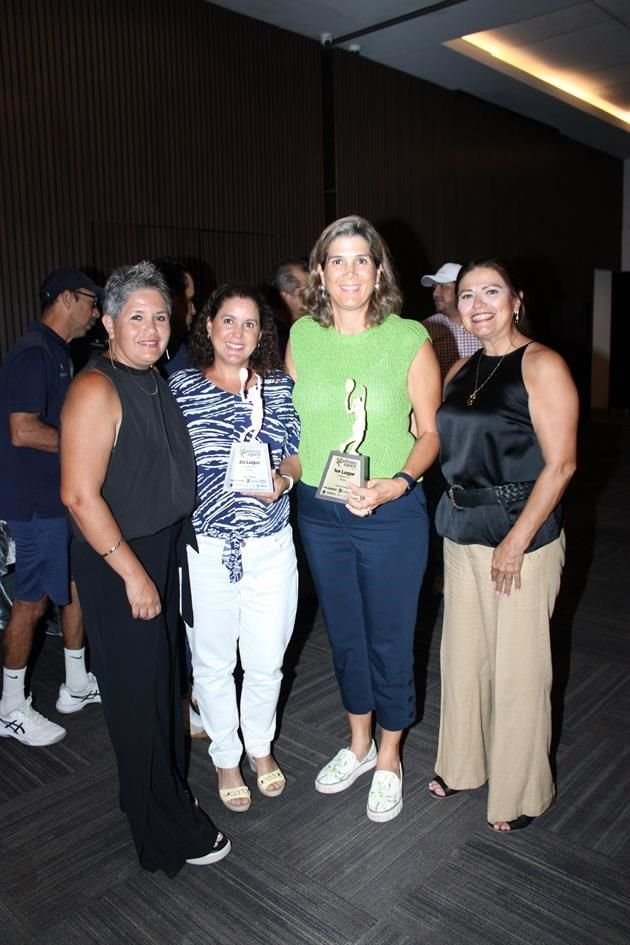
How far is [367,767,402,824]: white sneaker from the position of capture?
7.61 feet

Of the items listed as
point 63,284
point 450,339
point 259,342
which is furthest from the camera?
point 450,339

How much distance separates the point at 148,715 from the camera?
197 cm

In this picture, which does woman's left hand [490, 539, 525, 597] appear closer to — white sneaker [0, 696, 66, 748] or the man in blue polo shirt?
the man in blue polo shirt

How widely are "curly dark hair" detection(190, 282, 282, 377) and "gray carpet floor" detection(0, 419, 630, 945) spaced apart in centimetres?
135

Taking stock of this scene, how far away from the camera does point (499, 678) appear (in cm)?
214

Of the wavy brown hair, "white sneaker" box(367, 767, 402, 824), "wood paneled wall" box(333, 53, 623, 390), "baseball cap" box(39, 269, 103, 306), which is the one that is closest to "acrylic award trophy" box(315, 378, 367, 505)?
the wavy brown hair

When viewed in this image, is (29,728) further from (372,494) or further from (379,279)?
(379,279)

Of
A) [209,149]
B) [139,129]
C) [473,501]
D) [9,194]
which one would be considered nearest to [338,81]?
[209,149]

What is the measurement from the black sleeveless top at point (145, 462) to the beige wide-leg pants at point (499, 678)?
0.81m

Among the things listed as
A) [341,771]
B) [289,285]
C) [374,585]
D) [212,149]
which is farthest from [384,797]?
[212,149]

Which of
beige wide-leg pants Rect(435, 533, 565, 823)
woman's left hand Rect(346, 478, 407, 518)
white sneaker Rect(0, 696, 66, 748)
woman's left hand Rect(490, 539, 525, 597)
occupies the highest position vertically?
woman's left hand Rect(346, 478, 407, 518)

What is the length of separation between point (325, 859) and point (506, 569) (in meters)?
0.94

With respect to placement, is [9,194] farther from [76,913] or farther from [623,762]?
[623,762]

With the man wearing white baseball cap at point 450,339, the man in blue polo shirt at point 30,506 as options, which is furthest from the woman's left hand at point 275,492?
the man wearing white baseball cap at point 450,339
